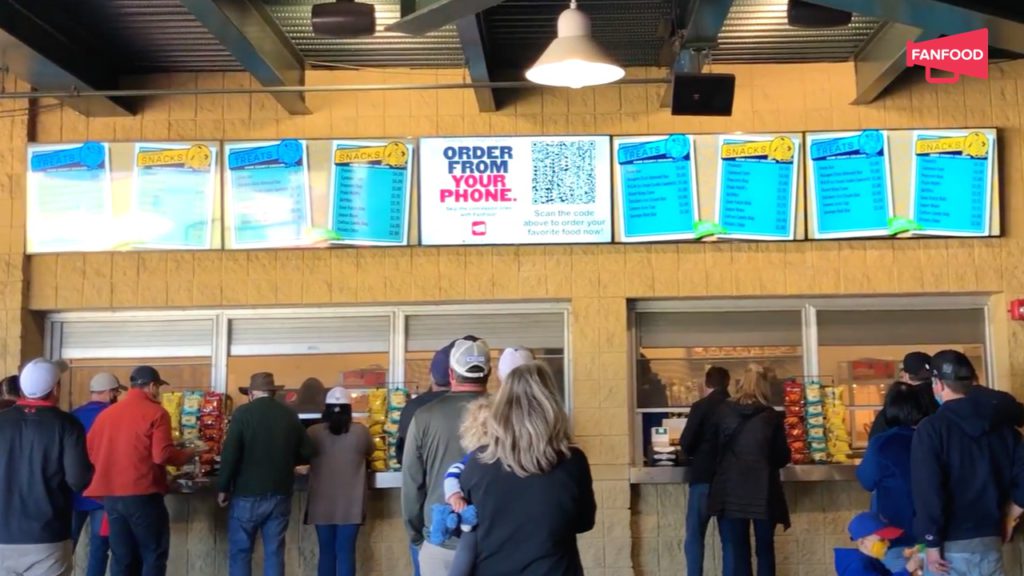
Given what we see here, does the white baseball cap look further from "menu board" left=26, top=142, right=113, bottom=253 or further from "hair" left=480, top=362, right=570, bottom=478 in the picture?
"hair" left=480, top=362, right=570, bottom=478

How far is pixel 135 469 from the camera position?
210 inches

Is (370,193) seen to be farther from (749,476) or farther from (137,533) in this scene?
(749,476)

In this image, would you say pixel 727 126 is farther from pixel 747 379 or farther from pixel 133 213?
pixel 133 213

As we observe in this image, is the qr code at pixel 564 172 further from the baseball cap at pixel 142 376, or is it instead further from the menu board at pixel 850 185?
the baseball cap at pixel 142 376

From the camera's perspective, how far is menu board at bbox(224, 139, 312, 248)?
21.4 ft

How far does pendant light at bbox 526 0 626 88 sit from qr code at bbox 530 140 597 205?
1.75 m

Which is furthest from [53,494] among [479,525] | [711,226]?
[711,226]

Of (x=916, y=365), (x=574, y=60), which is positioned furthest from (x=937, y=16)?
(x=574, y=60)

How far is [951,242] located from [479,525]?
16.3 ft

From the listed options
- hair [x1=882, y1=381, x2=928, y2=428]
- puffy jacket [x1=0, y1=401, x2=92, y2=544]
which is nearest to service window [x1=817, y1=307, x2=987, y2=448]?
hair [x1=882, y1=381, x2=928, y2=428]

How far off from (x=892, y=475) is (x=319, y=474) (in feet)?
10.6

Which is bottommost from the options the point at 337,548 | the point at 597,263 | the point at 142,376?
the point at 337,548

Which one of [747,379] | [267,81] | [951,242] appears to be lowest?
[747,379]

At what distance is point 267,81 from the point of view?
6.14m
